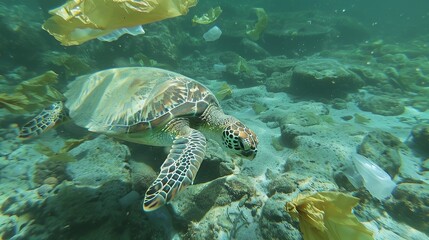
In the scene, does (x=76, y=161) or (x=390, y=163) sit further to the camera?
(x=390, y=163)

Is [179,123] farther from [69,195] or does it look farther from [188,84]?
[69,195]

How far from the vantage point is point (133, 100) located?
3.17 m

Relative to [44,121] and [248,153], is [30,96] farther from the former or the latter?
[248,153]

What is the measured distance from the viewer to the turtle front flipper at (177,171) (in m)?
2.04

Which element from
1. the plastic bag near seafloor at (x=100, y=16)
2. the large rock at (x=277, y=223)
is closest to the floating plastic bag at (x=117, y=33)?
the plastic bag near seafloor at (x=100, y=16)

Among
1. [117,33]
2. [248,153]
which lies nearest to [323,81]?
[248,153]

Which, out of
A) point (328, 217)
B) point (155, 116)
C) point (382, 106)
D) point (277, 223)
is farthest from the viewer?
point (382, 106)

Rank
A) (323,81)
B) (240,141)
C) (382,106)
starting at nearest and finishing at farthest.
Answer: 1. (240,141)
2. (382,106)
3. (323,81)

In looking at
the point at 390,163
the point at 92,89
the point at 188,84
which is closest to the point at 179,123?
the point at 188,84

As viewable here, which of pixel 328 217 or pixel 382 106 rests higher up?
pixel 382 106

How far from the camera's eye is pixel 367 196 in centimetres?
311

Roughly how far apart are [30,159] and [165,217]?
2.19m

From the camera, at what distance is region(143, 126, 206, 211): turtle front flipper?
6.69 feet

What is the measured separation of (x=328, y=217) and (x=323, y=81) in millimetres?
6034
